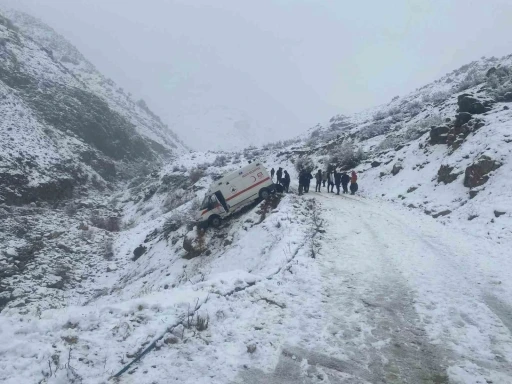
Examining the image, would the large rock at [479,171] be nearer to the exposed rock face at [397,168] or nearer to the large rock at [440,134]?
the large rock at [440,134]

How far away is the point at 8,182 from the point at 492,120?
33.9m

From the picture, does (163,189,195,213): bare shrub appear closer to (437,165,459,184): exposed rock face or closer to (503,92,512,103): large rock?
(437,165,459,184): exposed rock face

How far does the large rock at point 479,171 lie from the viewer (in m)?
16.7

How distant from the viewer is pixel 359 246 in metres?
12.7

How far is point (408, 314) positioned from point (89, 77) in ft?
248

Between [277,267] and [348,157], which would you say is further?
[348,157]

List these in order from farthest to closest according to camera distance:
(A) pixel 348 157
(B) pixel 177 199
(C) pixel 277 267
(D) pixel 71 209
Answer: (B) pixel 177 199 → (D) pixel 71 209 → (A) pixel 348 157 → (C) pixel 277 267

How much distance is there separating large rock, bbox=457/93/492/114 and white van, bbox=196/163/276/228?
12.5 metres

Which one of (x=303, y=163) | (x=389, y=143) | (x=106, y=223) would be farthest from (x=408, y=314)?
(x=303, y=163)

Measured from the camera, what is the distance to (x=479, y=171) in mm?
17125

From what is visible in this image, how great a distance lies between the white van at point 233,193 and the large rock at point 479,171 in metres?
9.98

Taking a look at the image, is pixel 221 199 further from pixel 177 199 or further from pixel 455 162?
pixel 177 199

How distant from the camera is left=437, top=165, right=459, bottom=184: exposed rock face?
19.0 meters

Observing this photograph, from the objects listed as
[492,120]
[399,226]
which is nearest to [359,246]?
[399,226]
